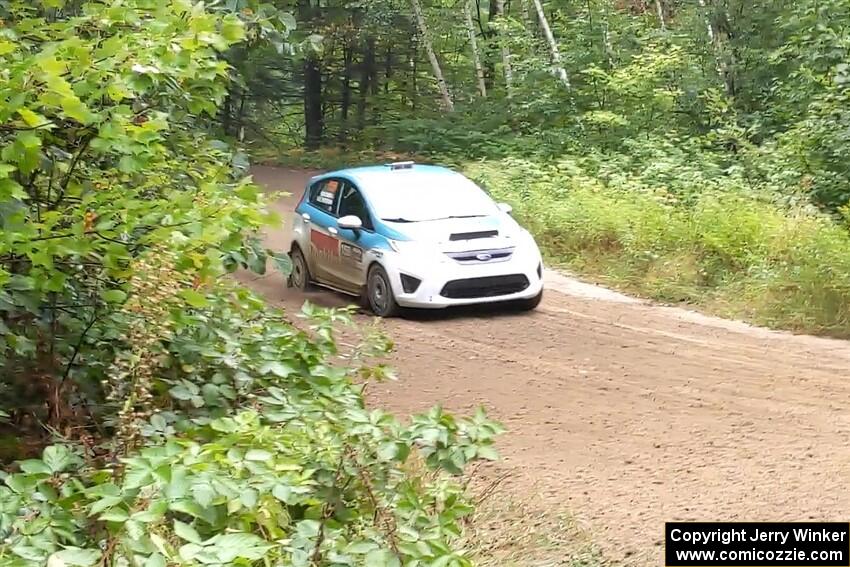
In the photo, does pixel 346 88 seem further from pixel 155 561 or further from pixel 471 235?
pixel 155 561

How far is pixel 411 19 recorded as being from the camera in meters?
32.2

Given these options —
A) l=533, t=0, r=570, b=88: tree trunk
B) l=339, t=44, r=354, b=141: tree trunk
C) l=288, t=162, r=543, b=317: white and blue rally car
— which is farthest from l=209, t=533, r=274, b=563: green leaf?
l=339, t=44, r=354, b=141: tree trunk

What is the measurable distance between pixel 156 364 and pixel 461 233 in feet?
26.0

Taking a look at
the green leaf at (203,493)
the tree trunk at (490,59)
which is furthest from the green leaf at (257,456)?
the tree trunk at (490,59)

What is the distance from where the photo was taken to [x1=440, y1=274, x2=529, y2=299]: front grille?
470 inches

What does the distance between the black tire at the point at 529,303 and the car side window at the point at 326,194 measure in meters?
2.81

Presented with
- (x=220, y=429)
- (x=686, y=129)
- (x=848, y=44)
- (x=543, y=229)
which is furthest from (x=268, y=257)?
(x=686, y=129)

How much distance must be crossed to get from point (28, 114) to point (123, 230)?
0.60 meters

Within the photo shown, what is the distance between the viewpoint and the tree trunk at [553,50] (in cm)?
2647

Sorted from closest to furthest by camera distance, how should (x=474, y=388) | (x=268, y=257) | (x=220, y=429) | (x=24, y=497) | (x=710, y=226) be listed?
1. (x=24, y=497)
2. (x=220, y=429)
3. (x=268, y=257)
4. (x=474, y=388)
5. (x=710, y=226)

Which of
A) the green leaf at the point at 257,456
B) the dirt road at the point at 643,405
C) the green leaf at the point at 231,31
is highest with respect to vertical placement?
the green leaf at the point at 231,31

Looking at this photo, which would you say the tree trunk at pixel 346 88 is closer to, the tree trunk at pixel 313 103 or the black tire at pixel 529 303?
the tree trunk at pixel 313 103

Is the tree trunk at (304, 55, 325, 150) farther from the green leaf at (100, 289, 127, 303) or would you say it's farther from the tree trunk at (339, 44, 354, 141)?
the green leaf at (100, 289, 127, 303)

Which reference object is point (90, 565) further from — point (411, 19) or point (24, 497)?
point (411, 19)
